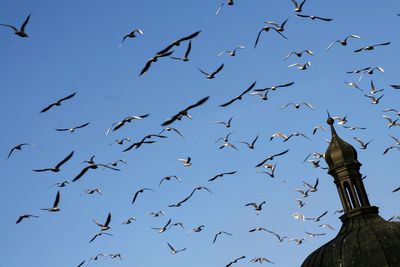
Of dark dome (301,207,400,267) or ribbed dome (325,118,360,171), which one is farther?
ribbed dome (325,118,360,171)

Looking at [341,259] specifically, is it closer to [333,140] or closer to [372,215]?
[372,215]

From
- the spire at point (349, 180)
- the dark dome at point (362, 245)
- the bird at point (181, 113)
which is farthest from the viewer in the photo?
the spire at point (349, 180)

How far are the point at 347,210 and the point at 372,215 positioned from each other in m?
2.25

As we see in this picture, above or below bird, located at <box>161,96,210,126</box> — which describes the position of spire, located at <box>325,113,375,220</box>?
above

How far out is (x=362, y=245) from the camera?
5109 centimetres

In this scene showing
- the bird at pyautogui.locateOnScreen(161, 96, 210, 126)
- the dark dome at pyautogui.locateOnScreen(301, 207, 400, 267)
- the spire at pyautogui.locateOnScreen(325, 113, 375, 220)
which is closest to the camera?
the bird at pyautogui.locateOnScreen(161, 96, 210, 126)

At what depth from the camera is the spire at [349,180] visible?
188 feet

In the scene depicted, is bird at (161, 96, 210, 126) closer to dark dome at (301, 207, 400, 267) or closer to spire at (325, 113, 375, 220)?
dark dome at (301, 207, 400, 267)

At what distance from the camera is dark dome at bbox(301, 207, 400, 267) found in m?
48.7

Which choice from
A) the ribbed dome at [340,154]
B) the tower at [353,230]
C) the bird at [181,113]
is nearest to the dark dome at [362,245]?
the tower at [353,230]

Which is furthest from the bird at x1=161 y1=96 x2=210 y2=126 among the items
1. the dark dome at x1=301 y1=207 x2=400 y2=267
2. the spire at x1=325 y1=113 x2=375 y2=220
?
the spire at x1=325 y1=113 x2=375 y2=220

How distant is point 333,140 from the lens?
202ft

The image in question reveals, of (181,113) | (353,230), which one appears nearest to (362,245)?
(353,230)

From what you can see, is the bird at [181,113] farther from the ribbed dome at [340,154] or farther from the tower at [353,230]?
the ribbed dome at [340,154]
